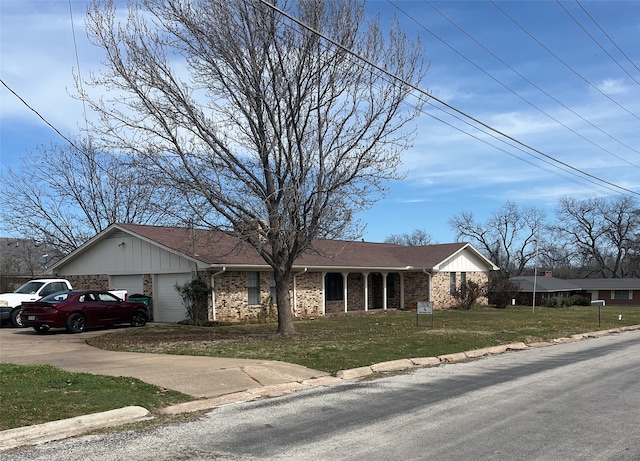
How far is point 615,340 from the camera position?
21.4m

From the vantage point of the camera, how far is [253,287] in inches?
1080

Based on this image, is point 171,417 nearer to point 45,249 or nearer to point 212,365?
point 212,365

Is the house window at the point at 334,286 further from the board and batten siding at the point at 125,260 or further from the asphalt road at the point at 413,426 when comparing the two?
the asphalt road at the point at 413,426

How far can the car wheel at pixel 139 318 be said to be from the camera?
23.9m

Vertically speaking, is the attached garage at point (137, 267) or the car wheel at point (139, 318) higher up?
the attached garage at point (137, 267)

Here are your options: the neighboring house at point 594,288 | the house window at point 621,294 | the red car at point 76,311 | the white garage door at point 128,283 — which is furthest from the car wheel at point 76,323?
the house window at point 621,294

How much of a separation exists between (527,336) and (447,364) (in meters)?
7.84

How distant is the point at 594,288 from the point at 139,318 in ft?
172

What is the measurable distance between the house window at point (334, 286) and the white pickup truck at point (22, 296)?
13305 mm

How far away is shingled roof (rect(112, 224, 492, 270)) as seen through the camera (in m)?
25.0

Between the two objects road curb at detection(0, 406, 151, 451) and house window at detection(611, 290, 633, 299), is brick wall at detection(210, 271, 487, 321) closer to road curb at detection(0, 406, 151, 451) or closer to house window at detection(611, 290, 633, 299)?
road curb at detection(0, 406, 151, 451)

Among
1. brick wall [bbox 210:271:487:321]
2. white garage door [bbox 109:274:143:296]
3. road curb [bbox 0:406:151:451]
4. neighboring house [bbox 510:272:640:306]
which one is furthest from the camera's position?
neighboring house [bbox 510:272:640:306]

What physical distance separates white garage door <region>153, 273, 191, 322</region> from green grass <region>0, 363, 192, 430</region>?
15.0m

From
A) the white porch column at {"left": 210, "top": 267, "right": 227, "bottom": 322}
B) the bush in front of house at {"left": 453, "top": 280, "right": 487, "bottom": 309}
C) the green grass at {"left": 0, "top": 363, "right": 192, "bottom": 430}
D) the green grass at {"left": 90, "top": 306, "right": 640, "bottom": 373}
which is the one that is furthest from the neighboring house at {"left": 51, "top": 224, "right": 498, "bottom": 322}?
the green grass at {"left": 0, "top": 363, "right": 192, "bottom": 430}
